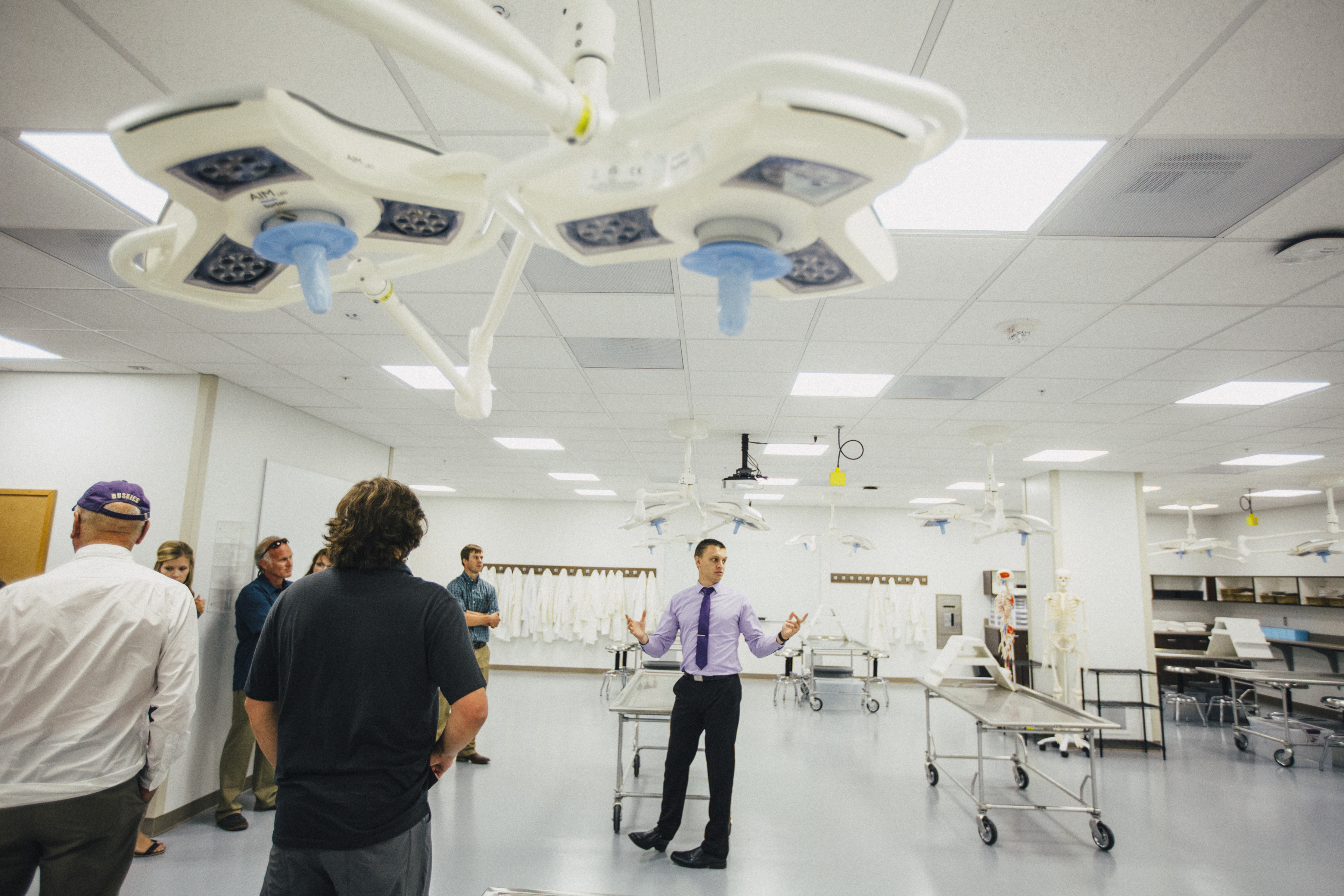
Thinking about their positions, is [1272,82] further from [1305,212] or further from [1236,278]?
[1236,278]

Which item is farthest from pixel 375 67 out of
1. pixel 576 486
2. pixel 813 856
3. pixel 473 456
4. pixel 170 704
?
pixel 576 486

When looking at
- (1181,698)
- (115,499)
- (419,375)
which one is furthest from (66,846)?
(1181,698)

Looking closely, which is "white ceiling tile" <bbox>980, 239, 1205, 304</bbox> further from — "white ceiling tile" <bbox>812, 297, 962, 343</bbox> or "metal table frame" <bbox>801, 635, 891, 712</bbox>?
"metal table frame" <bbox>801, 635, 891, 712</bbox>

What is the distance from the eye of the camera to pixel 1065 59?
5.09 feet

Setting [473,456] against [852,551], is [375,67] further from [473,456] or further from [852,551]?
[852,551]

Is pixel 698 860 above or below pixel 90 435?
below

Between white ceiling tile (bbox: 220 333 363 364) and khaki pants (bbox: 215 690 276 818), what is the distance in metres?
1.94

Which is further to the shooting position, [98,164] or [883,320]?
[883,320]

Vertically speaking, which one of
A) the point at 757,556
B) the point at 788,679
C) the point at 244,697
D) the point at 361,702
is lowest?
the point at 788,679

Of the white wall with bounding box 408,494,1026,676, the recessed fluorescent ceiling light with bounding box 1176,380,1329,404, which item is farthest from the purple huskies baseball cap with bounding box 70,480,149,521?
the white wall with bounding box 408,494,1026,676

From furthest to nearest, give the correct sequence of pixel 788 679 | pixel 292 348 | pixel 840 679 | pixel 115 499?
1. pixel 788 679
2. pixel 840 679
3. pixel 292 348
4. pixel 115 499

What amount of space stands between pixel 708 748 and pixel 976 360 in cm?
242

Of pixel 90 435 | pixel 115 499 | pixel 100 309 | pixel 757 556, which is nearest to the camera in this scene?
pixel 115 499

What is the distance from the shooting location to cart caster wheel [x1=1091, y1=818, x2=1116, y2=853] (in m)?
3.78
